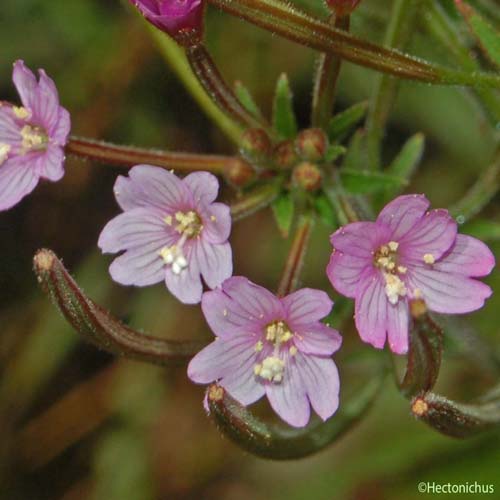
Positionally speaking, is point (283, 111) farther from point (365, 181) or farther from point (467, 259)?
point (467, 259)

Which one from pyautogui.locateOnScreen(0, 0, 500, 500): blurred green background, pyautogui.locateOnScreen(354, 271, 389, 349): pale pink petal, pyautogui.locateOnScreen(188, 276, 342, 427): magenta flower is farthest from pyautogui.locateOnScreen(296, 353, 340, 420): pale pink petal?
pyautogui.locateOnScreen(0, 0, 500, 500): blurred green background

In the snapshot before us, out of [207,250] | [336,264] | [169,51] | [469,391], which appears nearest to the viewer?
[336,264]

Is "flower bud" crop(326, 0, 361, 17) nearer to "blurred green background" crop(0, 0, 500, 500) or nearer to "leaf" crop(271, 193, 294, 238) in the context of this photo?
"leaf" crop(271, 193, 294, 238)

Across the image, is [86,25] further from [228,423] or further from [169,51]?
[228,423]

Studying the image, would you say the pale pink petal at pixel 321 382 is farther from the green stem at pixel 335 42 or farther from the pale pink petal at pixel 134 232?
the green stem at pixel 335 42

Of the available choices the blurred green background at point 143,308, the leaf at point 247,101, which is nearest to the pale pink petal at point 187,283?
the leaf at point 247,101

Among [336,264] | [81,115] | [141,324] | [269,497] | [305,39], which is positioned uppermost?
[305,39]

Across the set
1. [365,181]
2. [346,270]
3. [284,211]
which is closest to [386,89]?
[365,181]

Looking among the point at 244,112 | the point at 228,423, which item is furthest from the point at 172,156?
the point at 228,423
